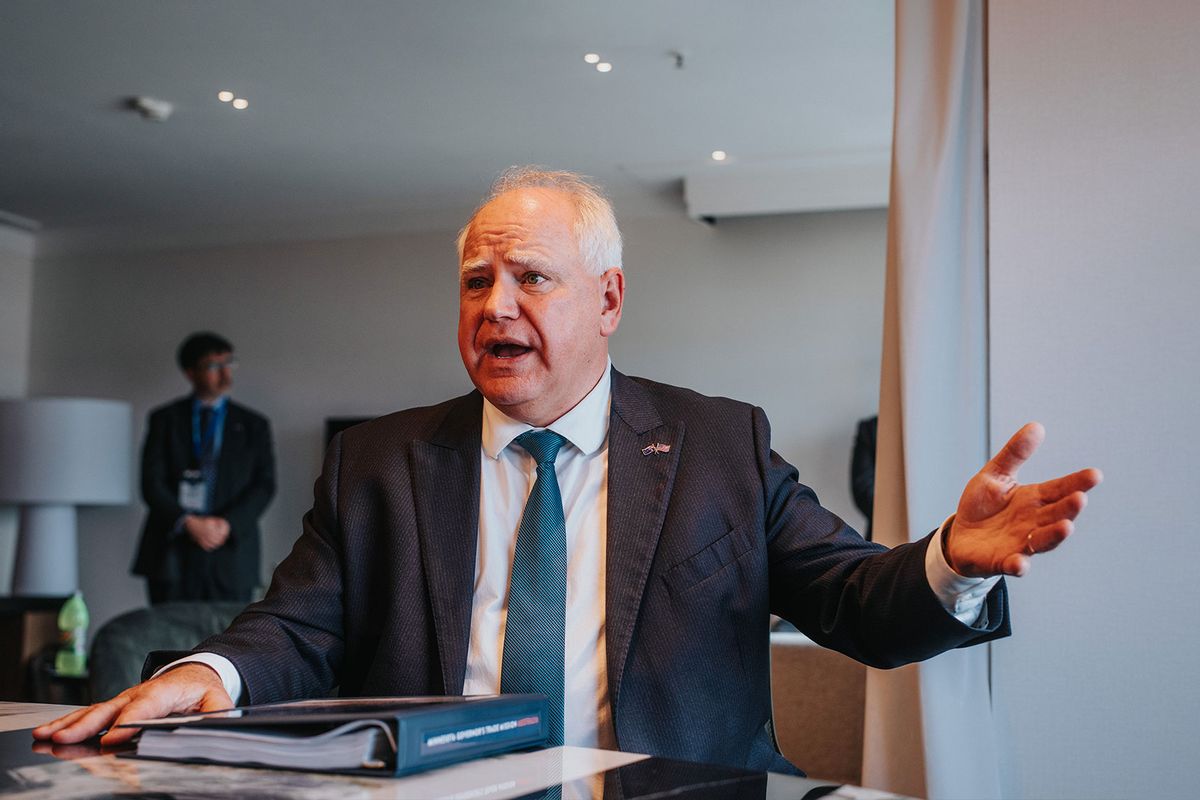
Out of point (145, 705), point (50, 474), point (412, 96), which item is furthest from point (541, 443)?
point (50, 474)

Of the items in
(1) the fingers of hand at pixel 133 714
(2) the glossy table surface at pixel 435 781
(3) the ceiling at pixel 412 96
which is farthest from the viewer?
(3) the ceiling at pixel 412 96

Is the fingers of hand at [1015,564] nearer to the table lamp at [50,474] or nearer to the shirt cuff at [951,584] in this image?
the shirt cuff at [951,584]

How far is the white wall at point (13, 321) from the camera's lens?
Answer: 7.07 meters

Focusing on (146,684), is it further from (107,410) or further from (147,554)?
(107,410)

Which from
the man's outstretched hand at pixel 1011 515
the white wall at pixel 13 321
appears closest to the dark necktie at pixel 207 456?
the white wall at pixel 13 321

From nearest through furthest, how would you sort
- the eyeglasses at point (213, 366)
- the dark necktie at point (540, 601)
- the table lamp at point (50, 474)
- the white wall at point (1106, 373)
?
the dark necktie at point (540, 601) → the white wall at point (1106, 373) → the eyeglasses at point (213, 366) → the table lamp at point (50, 474)

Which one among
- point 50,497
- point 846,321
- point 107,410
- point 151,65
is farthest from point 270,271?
point 846,321

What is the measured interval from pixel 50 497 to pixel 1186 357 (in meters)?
6.12

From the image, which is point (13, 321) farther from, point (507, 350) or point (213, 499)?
point (507, 350)

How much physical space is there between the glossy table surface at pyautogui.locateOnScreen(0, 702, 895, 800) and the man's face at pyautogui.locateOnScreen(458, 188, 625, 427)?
2.20ft

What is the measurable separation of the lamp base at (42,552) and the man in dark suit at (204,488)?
80 centimetres

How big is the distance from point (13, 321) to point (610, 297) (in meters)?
6.63

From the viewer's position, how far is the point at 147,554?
6.00 metres

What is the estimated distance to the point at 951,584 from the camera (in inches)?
51.5
